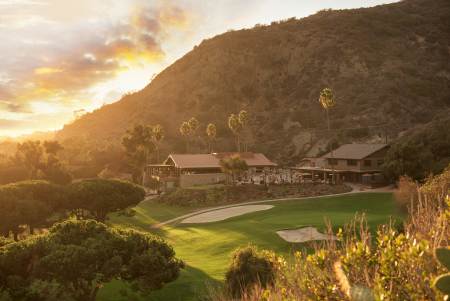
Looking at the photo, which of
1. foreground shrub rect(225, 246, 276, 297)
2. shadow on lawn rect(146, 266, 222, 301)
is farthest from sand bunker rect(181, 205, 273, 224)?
foreground shrub rect(225, 246, 276, 297)

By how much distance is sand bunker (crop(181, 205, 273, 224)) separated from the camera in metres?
69.4

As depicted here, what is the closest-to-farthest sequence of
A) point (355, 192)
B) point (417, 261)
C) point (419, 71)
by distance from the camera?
point (417, 261)
point (355, 192)
point (419, 71)

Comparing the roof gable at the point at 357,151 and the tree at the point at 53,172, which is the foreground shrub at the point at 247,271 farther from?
the roof gable at the point at 357,151

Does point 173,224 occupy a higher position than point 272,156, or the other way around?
point 272,156

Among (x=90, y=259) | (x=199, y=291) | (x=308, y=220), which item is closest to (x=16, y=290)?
(x=90, y=259)

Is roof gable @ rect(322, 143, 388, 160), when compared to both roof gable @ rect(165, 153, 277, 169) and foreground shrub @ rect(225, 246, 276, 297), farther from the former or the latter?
foreground shrub @ rect(225, 246, 276, 297)

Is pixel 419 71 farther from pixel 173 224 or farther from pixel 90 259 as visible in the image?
pixel 90 259

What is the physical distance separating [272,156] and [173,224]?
9593cm

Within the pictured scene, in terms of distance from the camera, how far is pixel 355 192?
278 ft

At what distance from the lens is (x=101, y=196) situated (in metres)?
57.7

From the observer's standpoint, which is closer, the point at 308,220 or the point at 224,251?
the point at 224,251

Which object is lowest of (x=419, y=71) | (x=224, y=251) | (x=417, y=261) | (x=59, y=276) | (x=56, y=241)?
(x=224, y=251)

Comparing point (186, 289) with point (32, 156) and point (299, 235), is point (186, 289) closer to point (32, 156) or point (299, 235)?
point (299, 235)

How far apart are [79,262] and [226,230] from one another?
32.6m
